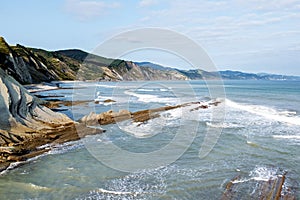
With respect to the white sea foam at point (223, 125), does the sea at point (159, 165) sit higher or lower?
lower

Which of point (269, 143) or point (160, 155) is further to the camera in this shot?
point (269, 143)

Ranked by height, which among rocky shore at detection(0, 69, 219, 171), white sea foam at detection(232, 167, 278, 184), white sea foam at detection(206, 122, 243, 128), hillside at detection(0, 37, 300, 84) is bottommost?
white sea foam at detection(232, 167, 278, 184)

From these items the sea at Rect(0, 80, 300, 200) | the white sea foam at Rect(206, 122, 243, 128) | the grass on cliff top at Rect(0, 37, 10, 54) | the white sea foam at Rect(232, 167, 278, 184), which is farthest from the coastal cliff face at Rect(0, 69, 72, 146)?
the grass on cliff top at Rect(0, 37, 10, 54)

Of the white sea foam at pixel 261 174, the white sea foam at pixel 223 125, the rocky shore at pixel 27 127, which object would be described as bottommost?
the white sea foam at pixel 261 174

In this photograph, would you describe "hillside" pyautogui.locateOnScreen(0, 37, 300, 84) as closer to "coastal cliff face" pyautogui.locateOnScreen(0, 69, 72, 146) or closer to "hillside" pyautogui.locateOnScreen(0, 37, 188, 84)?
"hillside" pyautogui.locateOnScreen(0, 37, 188, 84)

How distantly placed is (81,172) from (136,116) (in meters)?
16.0

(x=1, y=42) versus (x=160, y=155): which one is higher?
(x=1, y=42)

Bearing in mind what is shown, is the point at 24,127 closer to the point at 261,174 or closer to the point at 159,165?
the point at 159,165

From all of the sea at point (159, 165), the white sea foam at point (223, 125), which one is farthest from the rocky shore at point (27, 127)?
the white sea foam at point (223, 125)

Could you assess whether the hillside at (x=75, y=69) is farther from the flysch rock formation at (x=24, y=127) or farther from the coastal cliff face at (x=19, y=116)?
the flysch rock formation at (x=24, y=127)

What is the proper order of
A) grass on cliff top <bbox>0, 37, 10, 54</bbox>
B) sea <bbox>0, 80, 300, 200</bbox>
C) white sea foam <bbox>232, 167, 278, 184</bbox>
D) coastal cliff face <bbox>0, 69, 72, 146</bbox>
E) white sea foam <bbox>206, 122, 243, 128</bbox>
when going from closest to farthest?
sea <bbox>0, 80, 300, 200</bbox>, white sea foam <bbox>232, 167, 278, 184</bbox>, coastal cliff face <bbox>0, 69, 72, 146</bbox>, white sea foam <bbox>206, 122, 243, 128</bbox>, grass on cliff top <bbox>0, 37, 10, 54</bbox>

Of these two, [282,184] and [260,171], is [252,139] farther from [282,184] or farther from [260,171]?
[282,184]

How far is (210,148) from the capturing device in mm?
17016

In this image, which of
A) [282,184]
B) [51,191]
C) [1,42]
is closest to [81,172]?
[51,191]
